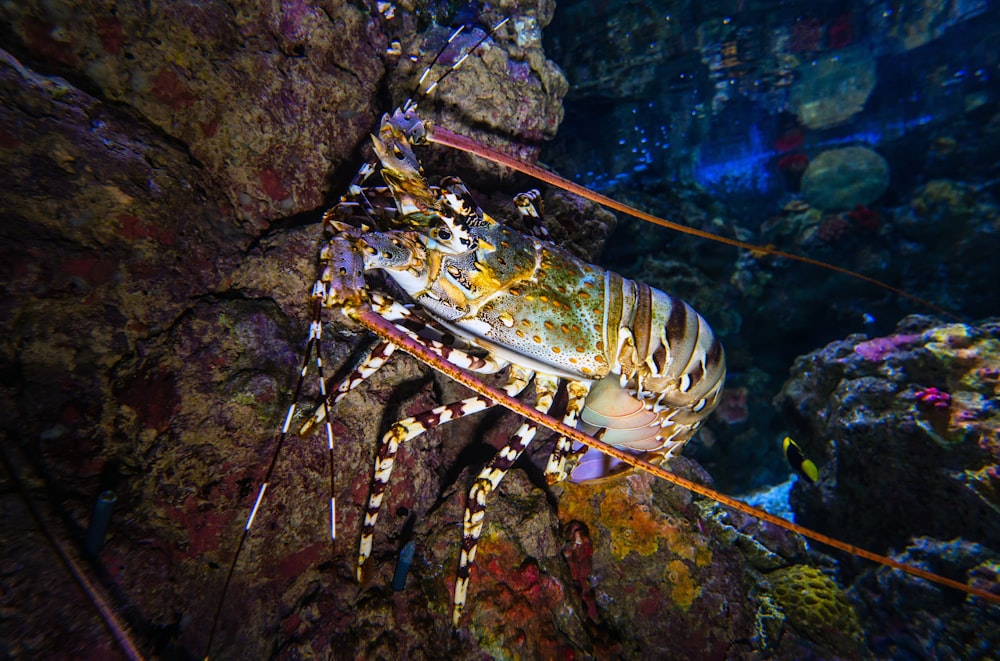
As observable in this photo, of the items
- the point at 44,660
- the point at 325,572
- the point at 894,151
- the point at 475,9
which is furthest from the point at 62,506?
the point at 894,151

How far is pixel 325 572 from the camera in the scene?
→ 2252 mm

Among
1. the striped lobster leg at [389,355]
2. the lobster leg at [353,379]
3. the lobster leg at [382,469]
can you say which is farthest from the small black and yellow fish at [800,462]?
the lobster leg at [353,379]

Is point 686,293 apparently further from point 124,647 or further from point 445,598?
point 124,647

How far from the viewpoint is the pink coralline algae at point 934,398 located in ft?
10.4

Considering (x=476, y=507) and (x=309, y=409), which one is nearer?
(x=309, y=409)

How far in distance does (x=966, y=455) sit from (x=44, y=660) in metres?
5.41

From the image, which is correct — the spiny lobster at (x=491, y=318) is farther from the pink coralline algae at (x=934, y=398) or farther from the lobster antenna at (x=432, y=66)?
the pink coralline algae at (x=934, y=398)

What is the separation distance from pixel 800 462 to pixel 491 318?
352 cm

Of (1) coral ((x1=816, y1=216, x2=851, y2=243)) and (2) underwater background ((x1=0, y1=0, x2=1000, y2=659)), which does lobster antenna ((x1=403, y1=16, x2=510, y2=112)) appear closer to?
(2) underwater background ((x1=0, y1=0, x2=1000, y2=659))

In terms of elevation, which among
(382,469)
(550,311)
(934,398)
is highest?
(934,398)

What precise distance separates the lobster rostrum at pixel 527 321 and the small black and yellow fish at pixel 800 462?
145 cm

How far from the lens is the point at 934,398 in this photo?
323 centimetres

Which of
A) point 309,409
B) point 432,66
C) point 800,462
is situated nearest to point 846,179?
point 800,462

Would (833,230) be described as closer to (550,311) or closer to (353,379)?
(550,311)
